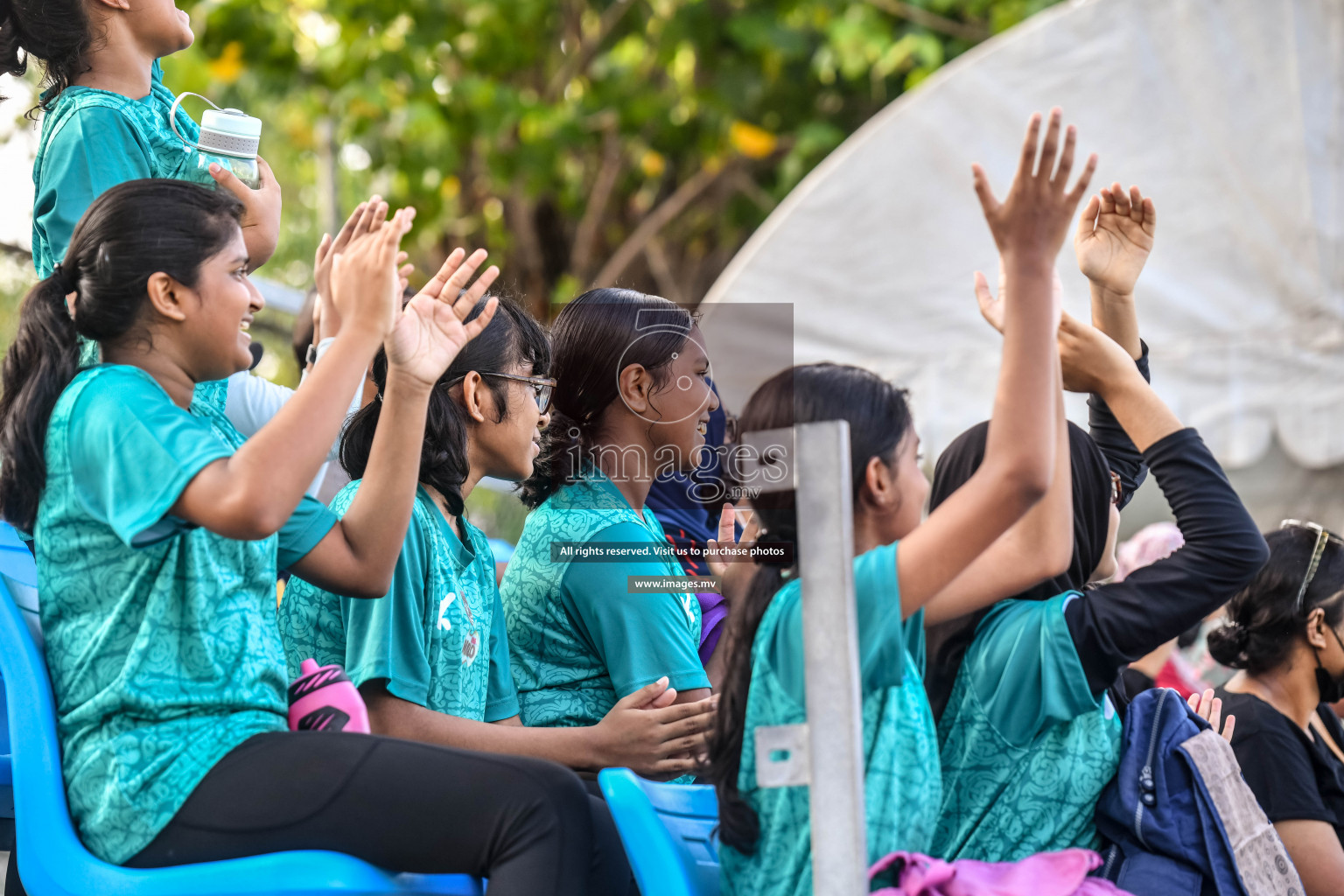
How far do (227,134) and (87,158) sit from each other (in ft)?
0.74

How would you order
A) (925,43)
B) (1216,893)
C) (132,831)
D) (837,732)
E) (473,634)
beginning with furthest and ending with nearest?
(925,43) → (473,634) → (1216,893) → (132,831) → (837,732)

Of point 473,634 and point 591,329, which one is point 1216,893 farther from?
point 591,329

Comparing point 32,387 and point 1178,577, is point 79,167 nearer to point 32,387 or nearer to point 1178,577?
point 32,387

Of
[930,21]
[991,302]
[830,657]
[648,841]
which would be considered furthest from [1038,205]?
[930,21]

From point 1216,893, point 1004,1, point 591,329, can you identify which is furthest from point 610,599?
point 1004,1

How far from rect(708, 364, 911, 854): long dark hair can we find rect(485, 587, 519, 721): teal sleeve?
21.3 inches

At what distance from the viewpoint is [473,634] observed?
2195 mm

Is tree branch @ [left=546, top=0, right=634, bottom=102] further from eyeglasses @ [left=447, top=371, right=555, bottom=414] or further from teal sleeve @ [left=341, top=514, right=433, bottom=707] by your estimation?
teal sleeve @ [left=341, top=514, right=433, bottom=707]

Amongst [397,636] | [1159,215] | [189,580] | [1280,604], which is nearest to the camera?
[189,580]

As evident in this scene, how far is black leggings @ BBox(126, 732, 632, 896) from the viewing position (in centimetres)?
162

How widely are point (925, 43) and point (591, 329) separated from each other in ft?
13.6

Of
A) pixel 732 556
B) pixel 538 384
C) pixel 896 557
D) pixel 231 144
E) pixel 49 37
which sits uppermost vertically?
pixel 49 37

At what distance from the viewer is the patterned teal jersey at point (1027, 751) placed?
1.92 m

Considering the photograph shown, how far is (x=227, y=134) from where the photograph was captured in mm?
2133
